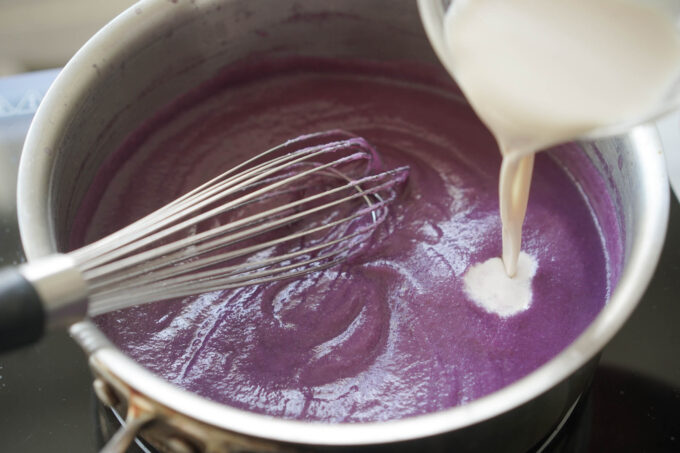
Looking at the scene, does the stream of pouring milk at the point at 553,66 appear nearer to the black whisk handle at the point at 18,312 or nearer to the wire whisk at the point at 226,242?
the wire whisk at the point at 226,242

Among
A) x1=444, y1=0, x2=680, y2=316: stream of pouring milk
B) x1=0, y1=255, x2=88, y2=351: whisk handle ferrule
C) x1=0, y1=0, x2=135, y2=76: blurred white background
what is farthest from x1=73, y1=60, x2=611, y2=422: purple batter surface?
x1=0, y1=0, x2=135, y2=76: blurred white background

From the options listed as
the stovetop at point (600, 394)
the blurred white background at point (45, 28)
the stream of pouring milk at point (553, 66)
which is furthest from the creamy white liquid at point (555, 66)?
the blurred white background at point (45, 28)

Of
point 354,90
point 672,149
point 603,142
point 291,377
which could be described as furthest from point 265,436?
point 672,149

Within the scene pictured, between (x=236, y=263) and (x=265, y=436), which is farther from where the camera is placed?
(x=236, y=263)

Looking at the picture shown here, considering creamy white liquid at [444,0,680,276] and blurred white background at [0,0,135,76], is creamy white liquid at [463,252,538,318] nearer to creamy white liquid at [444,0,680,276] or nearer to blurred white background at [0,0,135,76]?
creamy white liquid at [444,0,680,276]

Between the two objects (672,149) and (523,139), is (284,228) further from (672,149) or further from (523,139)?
(672,149)
